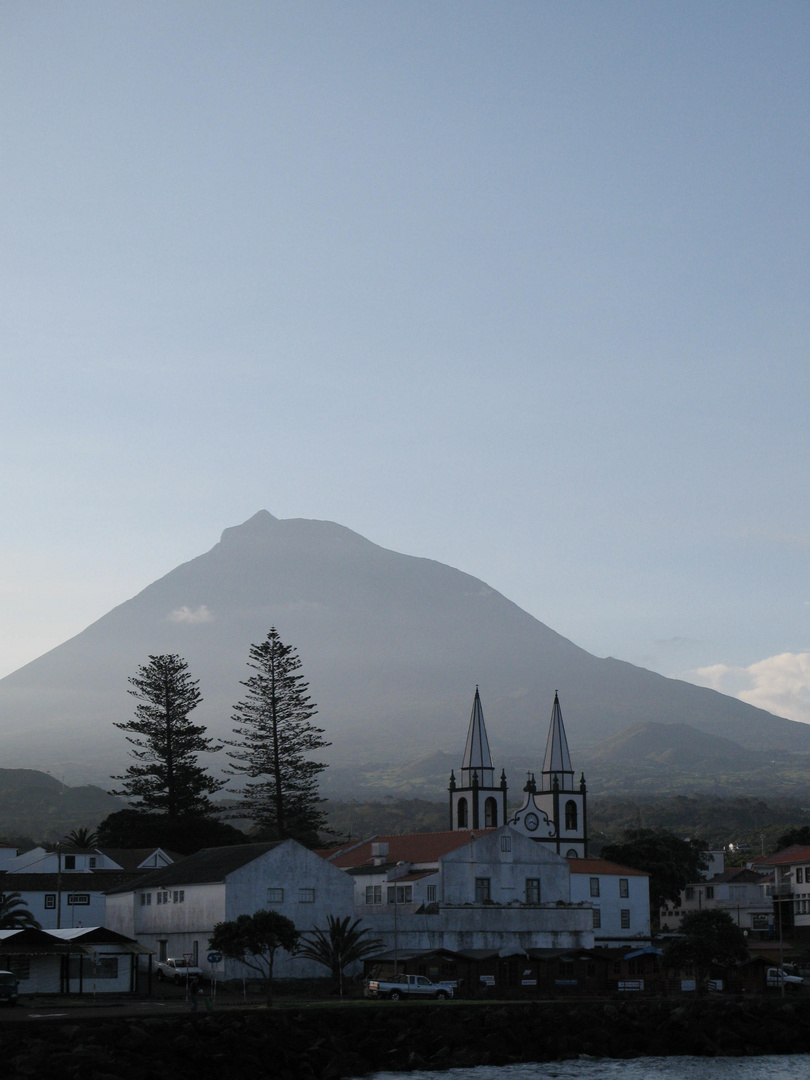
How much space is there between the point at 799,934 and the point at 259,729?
3679 centimetres

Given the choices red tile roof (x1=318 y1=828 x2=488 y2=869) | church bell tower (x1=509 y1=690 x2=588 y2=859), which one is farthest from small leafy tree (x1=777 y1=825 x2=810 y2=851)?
red tile roof (x1=318 y1=828 x2=488 y2=869)

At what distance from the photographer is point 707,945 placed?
60469 millimetres

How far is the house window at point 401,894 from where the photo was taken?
65.9 meters

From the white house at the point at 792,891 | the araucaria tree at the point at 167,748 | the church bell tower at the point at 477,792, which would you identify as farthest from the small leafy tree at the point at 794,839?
the araucaria tree at the point at 167,748

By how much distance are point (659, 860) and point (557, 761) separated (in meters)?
9.04

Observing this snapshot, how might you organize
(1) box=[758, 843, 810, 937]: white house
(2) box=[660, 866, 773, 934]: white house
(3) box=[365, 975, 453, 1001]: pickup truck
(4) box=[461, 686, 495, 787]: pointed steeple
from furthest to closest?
(2) box=[660, 866, 773, 934]: white house, (4) box=[461, 686, 495, 787]: pointed steeple, (1) box=[758, 843, 810, 937]: white house, (3) box=[365, 975, 453, 1001]: pickup truck

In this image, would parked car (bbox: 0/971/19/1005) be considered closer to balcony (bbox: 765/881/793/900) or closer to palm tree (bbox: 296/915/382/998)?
palm tree (bbox: 296/915/382/998)

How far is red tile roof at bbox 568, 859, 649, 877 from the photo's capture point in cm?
7806

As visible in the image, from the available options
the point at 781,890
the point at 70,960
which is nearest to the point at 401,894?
the point at 70,960

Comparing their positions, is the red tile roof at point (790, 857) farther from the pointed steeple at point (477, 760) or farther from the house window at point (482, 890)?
the house window at point (482, 890)

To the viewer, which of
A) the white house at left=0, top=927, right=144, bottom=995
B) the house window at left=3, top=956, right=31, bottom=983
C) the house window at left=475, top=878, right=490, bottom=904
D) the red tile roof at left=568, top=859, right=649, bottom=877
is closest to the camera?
the white house at left=0, top=927, right=144, bottom=995

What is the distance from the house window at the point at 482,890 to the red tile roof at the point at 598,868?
10349 millimetres

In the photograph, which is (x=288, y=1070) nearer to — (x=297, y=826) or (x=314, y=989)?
(x=314, y=989)

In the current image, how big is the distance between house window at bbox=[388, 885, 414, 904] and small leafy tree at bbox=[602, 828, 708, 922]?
25.3m
